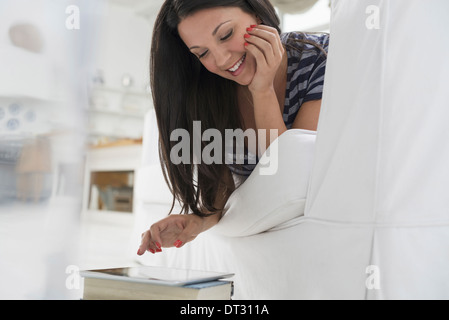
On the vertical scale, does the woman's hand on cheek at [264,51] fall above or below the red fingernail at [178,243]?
above

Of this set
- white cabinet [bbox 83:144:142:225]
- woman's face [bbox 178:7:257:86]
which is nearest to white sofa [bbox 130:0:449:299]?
woman's face [bbox 178:7:257:86]

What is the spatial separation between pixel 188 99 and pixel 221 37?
25cm

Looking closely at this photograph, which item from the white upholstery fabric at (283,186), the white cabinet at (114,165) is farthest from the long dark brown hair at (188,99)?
the white cabinet at (114,165)

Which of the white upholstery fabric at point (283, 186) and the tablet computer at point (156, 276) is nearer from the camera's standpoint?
the tablet computer at point (156, 276)

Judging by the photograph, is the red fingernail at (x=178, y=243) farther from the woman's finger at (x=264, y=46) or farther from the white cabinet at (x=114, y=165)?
the white cabinet at (x=114, y=165)

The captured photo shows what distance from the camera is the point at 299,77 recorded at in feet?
3.53

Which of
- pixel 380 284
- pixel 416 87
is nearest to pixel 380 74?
pixel 416 87

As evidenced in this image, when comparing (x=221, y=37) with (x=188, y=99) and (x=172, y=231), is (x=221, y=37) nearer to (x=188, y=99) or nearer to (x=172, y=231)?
(x=188, y=99)

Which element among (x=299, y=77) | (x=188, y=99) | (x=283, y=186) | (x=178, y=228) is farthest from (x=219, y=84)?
(x=283, y=186)

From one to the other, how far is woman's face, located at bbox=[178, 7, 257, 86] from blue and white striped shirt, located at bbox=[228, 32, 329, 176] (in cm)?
14

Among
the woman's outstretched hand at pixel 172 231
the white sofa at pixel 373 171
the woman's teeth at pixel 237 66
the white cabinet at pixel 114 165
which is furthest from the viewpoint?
the white cabinet at pixel 114 165

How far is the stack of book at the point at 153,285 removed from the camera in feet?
1.77

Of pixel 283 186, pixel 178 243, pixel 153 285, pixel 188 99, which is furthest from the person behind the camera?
pixel 188 99

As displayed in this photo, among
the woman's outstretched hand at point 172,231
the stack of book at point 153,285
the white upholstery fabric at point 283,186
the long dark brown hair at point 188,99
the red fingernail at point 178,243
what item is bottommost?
the stack of book at point 153,285
